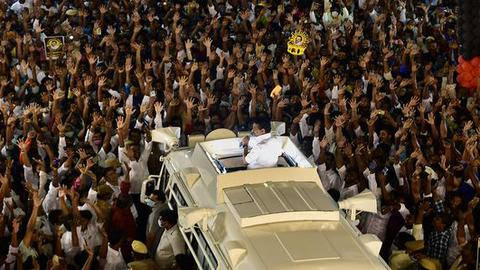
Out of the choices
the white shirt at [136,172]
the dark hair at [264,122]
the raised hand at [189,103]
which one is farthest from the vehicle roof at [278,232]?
the dark hair at [264,122]

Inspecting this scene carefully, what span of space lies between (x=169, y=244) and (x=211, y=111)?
3.35m

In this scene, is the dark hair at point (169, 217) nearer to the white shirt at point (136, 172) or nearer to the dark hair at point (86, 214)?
the dark hair at point (86, 214)

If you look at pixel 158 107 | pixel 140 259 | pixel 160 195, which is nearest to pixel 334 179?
pixel 160 195

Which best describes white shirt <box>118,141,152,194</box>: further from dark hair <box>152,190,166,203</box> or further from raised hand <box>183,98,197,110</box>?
raised hand <box>183,98,197,110</box>

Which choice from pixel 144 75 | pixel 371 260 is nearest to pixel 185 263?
pixel 371 260

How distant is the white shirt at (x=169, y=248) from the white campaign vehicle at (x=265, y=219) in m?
0.25

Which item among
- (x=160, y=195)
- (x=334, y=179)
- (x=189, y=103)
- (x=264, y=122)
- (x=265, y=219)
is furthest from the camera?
(x=264, y=122)

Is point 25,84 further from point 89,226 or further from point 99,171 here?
point 89,226

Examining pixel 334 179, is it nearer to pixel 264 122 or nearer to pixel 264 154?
pixel 264 154

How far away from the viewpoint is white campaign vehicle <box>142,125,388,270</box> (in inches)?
253

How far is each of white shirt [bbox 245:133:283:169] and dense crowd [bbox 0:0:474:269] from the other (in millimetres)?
949

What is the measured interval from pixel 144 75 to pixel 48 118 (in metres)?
1.67

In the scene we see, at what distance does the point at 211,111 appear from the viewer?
1088 centimetres

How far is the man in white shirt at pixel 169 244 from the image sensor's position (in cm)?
778
